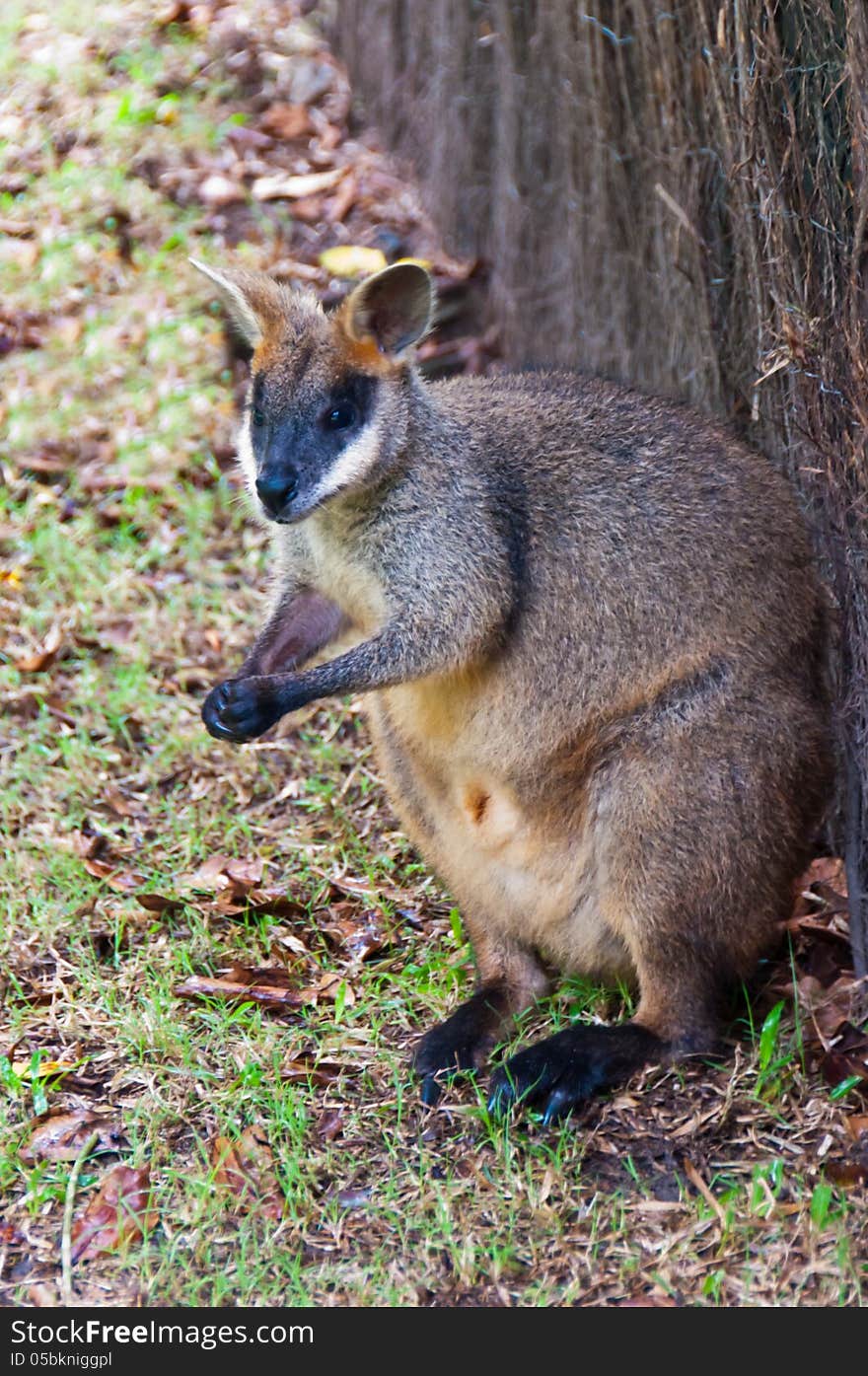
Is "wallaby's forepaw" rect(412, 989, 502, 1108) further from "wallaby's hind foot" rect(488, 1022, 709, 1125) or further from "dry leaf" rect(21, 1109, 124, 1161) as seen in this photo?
"dry leaf" rect(21, 1109, 124, 1161)

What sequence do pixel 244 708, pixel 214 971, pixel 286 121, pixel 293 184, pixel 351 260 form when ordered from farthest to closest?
pixel 286 121 → pixel 293 184 → pixel 351 260 → pixel 214 971 → pixel 244 708

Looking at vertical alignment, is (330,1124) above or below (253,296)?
below

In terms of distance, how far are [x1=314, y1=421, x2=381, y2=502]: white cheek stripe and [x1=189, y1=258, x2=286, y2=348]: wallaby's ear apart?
15.7 inches

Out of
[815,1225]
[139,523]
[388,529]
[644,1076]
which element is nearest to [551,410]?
[388,529]

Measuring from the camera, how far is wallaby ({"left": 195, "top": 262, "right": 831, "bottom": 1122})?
3.96m

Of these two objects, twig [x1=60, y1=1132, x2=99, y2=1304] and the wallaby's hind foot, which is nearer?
twig [x1=60, y1=1132, x2=99, y2=1304]

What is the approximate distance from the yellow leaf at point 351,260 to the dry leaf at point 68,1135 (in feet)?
15.1

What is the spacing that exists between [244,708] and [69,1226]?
4.19ft

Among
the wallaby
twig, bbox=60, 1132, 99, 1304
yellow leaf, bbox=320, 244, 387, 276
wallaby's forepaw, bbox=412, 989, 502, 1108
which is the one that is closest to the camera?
twig, bbox=60, 1132, 99, 1304

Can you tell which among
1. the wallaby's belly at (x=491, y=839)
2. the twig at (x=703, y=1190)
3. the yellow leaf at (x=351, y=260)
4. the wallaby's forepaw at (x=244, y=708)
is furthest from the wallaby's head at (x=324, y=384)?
the yellow leaf at (x=351, y=260)

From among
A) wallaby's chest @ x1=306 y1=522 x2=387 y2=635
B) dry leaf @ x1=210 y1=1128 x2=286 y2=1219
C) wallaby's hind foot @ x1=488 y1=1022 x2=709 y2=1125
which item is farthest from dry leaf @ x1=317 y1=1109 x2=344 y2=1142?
wallaby's chest @ x1=306 y1=522 x2=387 y2=635

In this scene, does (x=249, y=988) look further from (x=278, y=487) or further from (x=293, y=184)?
(x=293, y=184)

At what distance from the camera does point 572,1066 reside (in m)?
3.94

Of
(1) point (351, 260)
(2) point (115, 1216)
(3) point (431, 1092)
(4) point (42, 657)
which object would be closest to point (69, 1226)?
(2) point (115, 1216)
